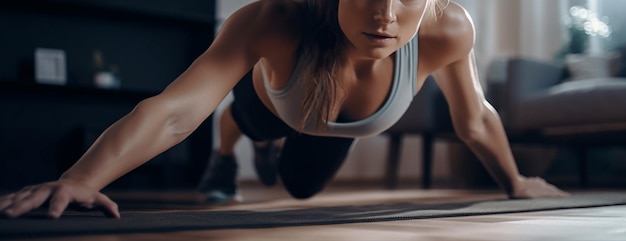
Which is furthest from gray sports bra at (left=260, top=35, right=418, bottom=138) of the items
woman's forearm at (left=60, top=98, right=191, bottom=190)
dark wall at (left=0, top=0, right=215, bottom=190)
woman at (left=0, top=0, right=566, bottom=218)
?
dark wall at (left=0, top=0, right=215, bottom=190)

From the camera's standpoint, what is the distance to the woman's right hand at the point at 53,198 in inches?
28.2

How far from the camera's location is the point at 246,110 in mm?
1438

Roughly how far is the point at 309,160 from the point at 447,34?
0.49 meters

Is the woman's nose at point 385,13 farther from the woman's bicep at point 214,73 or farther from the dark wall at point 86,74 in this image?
the dark wall at point 86,74

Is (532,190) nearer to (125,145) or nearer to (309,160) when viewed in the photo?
(309,160)

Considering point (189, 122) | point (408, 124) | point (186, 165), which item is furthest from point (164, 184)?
point (189, 122)

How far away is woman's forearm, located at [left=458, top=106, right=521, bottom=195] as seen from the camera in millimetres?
1297

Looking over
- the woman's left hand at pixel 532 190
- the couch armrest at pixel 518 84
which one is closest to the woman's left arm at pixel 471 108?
the woman's left hand at pixel 532 190

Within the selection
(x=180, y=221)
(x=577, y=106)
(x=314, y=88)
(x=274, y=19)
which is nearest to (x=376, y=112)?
(x=314, y=88)

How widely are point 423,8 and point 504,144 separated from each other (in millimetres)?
481

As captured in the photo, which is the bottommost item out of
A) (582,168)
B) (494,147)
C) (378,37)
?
(582,168)

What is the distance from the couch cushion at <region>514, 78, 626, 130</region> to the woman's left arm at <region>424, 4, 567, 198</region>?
95cm

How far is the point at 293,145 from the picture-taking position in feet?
4.83

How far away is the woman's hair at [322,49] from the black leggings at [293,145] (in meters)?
0.31
